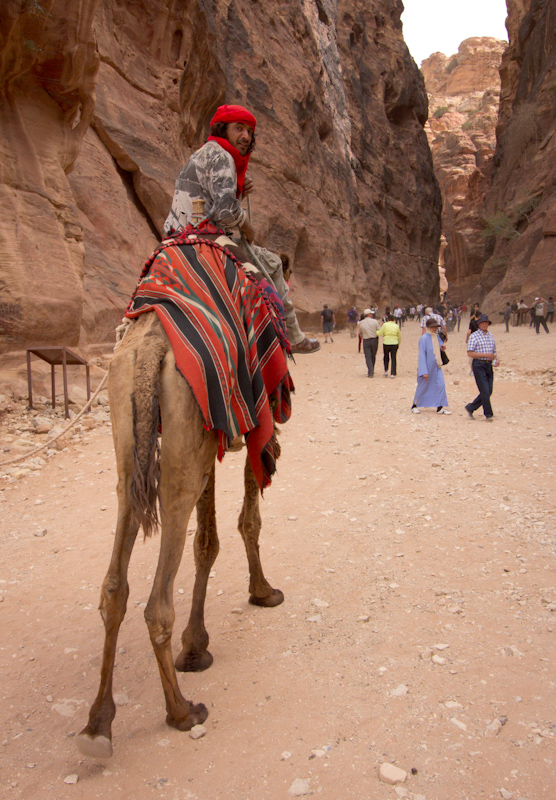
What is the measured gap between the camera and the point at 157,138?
15.7 meters

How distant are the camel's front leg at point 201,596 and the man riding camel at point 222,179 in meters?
1.23

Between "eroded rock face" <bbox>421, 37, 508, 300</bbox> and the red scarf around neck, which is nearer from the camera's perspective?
the red scarf around neck

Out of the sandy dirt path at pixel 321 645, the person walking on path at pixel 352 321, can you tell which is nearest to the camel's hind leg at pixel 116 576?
the sandy dirt path at pixel 321 645

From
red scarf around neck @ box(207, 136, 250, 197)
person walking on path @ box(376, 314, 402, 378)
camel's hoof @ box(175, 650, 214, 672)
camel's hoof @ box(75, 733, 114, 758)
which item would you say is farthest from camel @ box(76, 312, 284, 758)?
person walking on path @ box(376, 314, 402, 378)

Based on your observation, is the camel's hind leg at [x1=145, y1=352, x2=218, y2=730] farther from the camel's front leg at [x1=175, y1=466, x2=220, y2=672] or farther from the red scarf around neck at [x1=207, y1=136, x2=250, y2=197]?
the red scarf around neck at [x1=207, y1=136, x2=250, y2=197]

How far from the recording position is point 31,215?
9023 millimetres

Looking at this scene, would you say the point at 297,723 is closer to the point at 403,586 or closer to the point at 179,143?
the point at 403,586

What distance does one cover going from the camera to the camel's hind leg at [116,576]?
2.21m

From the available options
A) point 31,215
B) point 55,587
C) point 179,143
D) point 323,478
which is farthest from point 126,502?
point 179,143

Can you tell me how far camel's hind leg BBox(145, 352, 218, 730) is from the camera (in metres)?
2.25

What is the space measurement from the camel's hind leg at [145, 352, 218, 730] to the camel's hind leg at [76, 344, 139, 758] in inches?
5.3

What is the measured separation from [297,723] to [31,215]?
29.7ft

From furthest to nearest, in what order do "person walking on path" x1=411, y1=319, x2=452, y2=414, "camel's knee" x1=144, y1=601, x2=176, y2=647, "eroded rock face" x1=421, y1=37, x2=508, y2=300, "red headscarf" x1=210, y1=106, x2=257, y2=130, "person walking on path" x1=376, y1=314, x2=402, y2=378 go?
"eroded rock face" x1=421, y1=37, x2=508, y2=300, "person walking on path" x1=376, y1=314, x2=402, y2=378, "person walking on path" x1=411, y1=319, x2=452, y2=414, "red headscarf" x1=210, y1=106, x2=257, y2=130, "camel's knee" x1=144, y1=601, x2=176, y2=647

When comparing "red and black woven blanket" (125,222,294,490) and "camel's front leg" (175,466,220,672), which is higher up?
"red and black woven blanket" (125,222,294,490)
